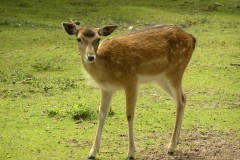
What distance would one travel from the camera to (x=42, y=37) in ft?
58.3

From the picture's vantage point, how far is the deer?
8.32m

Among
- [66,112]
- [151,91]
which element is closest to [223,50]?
[151,91]

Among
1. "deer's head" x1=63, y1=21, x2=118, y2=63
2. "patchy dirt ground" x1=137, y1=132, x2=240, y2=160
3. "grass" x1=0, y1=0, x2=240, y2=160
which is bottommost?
"grass" x1=0, y1=0, x2=240, y2=160

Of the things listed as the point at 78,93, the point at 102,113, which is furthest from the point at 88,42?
the point at 78,93

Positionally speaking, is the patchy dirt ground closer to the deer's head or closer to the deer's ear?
the deer's head

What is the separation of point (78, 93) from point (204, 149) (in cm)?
404

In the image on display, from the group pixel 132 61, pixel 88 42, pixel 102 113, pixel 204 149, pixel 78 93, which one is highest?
pixel 88 42

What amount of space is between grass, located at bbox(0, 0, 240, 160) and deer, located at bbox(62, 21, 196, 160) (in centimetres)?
60

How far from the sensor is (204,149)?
875 cm

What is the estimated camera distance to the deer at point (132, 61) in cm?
832

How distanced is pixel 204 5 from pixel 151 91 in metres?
13.0

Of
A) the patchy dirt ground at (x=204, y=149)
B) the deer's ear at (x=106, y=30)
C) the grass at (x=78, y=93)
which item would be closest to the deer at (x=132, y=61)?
the deer's ear at (x=106, y=30)

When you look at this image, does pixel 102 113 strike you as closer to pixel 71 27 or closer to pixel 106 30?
pixel 106 30

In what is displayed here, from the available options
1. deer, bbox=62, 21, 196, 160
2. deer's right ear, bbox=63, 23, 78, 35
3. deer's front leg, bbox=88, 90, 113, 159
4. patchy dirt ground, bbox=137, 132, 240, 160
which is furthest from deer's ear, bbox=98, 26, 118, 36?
patchy dirt ground, bbox=137, 132, 240, 160
